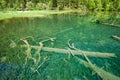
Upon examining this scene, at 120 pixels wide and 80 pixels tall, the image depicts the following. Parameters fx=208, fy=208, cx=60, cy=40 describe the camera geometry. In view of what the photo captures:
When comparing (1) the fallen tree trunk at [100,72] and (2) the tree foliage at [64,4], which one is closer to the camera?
(1) the fallen tree trunk at [100,72]

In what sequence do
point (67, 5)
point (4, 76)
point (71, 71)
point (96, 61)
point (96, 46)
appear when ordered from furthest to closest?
point (67, 5) → point (96, 46) → point (96, 61) → point (71, 71) → point (4, 76)

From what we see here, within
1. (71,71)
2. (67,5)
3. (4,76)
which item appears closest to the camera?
(4,76)

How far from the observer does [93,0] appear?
86125mm

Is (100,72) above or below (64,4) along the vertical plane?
below

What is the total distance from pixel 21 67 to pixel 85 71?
16.9 ft

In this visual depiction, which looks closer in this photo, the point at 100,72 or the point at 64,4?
the point at 100,72

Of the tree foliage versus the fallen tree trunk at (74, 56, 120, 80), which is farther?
the tree foliage

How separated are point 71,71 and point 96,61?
2739 millimetres

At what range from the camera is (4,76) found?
15047 millimetres

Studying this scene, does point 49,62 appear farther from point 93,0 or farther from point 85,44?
point 93,0

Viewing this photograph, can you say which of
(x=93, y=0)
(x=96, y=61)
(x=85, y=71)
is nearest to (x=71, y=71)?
(x=85, y=71)

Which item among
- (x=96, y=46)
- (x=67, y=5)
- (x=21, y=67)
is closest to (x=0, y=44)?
(x=21, y=67)

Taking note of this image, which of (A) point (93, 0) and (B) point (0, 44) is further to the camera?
(A) point (93, 0)

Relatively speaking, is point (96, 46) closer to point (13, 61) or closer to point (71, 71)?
point (71, 71)
